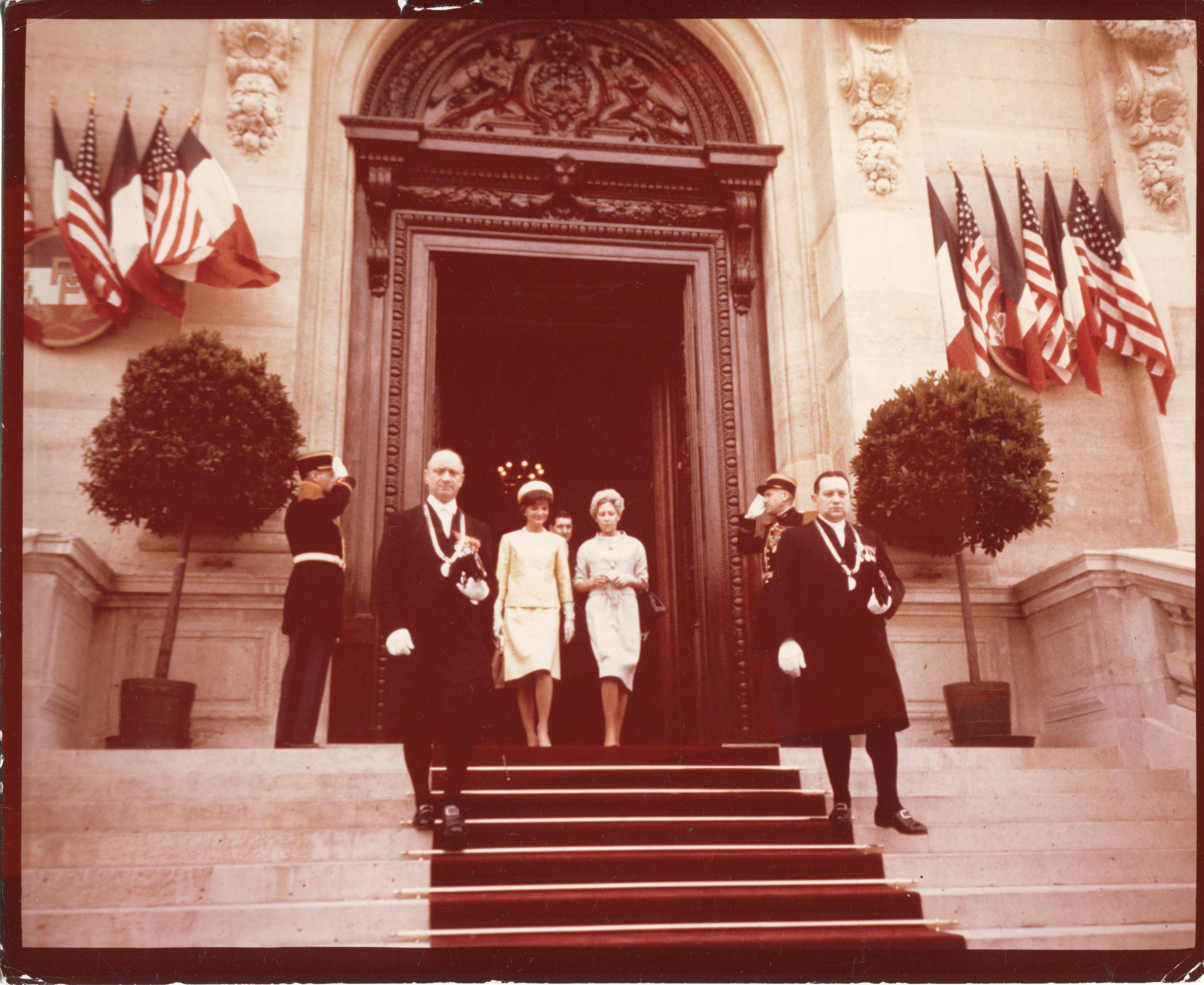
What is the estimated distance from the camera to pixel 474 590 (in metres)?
5.41

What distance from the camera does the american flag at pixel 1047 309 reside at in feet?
29.9

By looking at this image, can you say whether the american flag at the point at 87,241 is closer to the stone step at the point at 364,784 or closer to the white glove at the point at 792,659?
the stone step at the point at 364,784

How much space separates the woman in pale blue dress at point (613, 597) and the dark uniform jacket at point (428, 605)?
2179 millimetres

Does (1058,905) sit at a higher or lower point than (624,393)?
lower

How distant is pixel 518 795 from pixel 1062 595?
432cm

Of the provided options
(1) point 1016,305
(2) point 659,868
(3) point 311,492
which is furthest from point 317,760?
(1) point 1016,305

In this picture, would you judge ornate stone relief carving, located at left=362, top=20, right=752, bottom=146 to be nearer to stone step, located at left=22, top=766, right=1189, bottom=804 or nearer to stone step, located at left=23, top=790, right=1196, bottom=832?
stone step, located at left=22, top=766, right=1189, bottom=804

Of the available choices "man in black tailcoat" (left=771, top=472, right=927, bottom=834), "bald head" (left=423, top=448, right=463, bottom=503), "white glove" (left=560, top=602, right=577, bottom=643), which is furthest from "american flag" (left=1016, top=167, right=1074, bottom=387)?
"bald head" (left=423, top=448, right=463, bottom=503)

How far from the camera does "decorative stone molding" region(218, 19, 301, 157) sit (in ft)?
28.7

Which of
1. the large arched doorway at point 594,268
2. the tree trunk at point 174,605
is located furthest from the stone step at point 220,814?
the large arched doorway at point 594,268

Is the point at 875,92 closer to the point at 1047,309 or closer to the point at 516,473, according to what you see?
the point at 1047,309

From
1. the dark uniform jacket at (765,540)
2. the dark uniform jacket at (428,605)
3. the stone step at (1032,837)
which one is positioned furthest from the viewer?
the dark uniform jacket at (765,540)

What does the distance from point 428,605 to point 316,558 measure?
1791 mm

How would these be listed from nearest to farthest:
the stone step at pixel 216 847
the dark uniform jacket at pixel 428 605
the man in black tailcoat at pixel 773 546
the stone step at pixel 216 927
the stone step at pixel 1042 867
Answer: the stone step at pixel 216 927, the stone step at pixel 216 847, the stone step at pixel 1042 867, the dark uniform jacket at pixel 428 605, the man in black tailcoat at pixel 773 546
